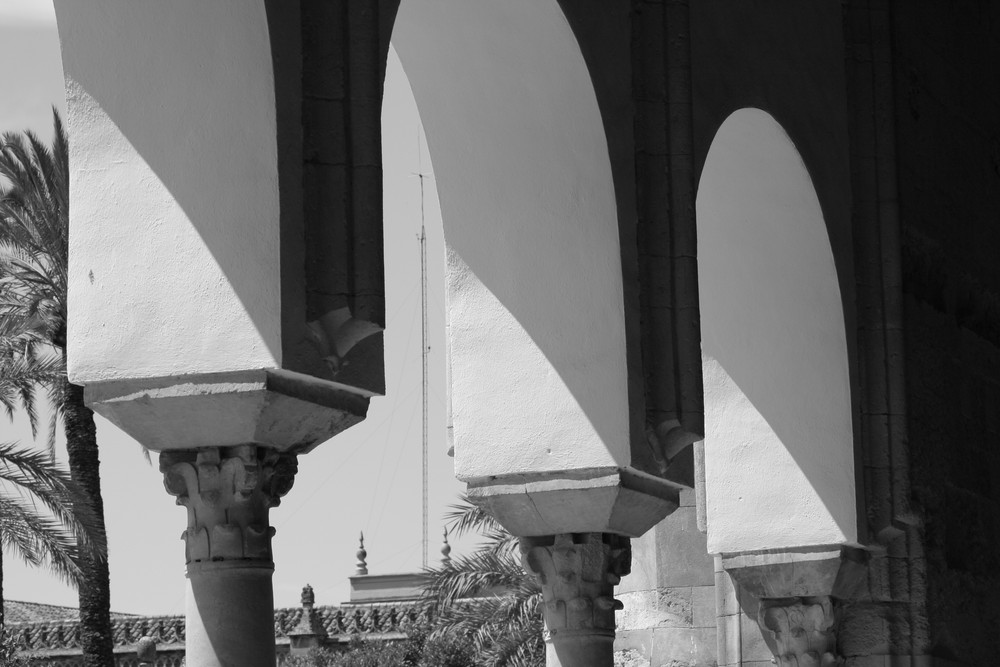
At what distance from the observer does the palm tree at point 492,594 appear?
53.8 ft

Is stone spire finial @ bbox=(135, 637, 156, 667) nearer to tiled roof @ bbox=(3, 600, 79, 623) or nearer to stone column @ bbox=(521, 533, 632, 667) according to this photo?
tiled roof @ bbox=(3, 600, 79, 623)

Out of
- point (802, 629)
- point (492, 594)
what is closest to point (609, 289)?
point (802, 629)

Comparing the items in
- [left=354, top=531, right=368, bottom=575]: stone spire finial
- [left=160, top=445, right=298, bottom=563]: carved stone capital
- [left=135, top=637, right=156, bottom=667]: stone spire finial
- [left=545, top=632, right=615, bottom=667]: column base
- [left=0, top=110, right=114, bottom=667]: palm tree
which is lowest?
[left=135, top=637, right=156, bottom=667]: stone spire finial

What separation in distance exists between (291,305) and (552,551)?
2011mm

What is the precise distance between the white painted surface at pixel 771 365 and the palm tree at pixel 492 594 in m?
8.56

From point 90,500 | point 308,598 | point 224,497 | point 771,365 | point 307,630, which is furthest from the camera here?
point 308,598

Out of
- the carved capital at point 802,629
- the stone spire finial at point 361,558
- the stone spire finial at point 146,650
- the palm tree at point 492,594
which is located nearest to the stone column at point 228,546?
the carved capital at point 802,629

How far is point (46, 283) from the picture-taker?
53.6 ft

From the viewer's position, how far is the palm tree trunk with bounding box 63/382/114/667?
1606 centimetres

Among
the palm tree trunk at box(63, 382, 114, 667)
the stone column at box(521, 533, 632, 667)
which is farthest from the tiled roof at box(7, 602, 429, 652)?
the stone column at box(521, 533, 632, 667)

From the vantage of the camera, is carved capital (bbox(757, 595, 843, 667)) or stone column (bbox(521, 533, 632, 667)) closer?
stone column (bbox(521, 533, 632, 667))

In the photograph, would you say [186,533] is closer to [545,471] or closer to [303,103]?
[303,103]

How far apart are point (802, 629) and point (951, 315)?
5.67 feet

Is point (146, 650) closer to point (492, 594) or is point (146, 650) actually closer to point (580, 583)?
point (492, 594)
